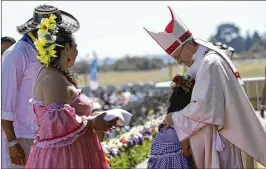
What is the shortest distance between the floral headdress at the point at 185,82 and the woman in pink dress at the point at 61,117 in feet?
3.41

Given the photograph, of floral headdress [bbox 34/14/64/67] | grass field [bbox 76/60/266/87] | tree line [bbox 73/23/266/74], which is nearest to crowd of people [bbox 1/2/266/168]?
floral headdress [bbox 34/14/64/67]

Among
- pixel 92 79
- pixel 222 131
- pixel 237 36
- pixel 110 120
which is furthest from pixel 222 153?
pixel 237 36

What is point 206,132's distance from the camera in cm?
461

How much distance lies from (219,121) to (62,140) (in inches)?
47.6

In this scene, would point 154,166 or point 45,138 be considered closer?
point 45,138

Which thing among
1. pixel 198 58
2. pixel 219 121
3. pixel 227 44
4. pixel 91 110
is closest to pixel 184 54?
pixel 198 58

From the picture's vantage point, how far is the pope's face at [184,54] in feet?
15.7

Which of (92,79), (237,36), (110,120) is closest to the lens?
(110,120)

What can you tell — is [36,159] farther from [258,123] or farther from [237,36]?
[237,36]

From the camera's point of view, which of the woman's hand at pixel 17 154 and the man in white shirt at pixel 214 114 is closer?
the man in white shirt at pixel 214 114

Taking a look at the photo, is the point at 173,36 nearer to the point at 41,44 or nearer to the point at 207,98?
the point at 207,98

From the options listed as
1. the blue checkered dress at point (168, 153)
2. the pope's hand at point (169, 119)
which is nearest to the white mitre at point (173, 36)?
the pope's hand at point (169, 119)

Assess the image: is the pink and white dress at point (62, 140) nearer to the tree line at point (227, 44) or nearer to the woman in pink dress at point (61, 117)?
the woman in pink dress at point (61, 117)

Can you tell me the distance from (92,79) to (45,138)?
26696 mm
